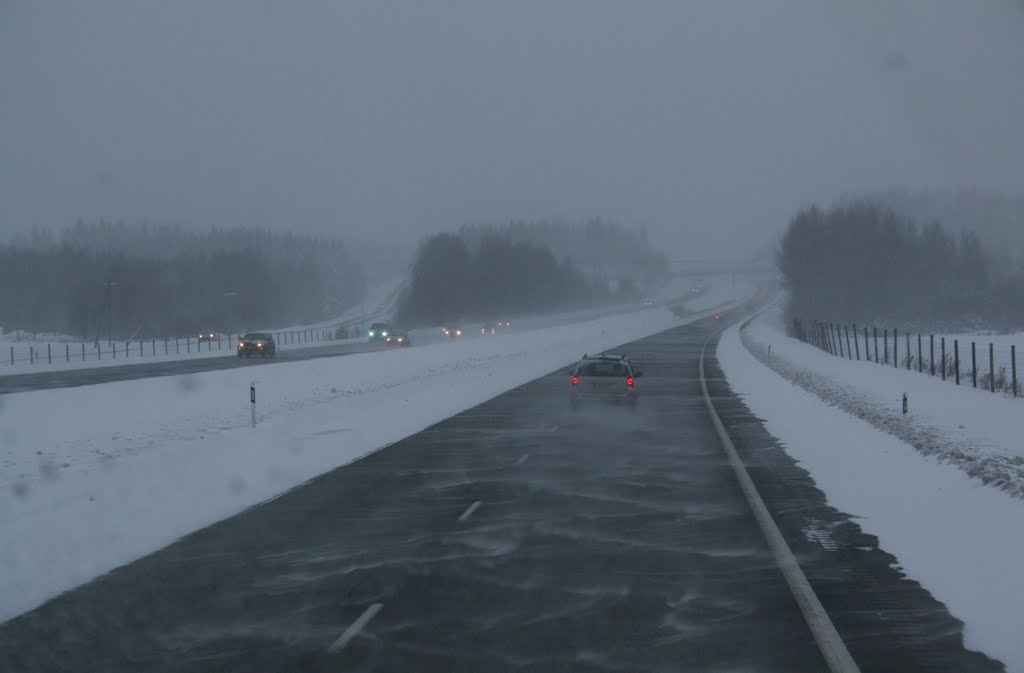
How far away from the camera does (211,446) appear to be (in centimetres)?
1695

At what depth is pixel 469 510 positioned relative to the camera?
1318 centimetres

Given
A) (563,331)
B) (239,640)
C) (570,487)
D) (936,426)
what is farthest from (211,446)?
(563,331)

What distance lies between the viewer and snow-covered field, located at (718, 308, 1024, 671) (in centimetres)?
904

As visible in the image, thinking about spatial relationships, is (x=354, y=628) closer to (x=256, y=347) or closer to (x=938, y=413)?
(x=938, y=413)

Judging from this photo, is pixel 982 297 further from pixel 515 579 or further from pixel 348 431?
pixel 515 579

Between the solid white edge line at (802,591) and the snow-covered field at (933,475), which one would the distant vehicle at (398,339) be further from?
the solid white edge line at (802,591)

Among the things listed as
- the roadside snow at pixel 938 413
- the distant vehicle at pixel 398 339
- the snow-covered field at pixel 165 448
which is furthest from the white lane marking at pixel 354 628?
the distant vehicle at pixel 398 339

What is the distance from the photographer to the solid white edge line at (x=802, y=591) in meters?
7.07

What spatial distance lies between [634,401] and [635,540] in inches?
677

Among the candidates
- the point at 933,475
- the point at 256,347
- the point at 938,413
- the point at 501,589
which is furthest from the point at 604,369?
the point at 256,347

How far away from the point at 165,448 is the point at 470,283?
129 metres

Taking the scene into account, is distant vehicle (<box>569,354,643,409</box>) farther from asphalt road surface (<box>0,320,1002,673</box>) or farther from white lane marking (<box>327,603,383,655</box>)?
white lane marking (<box>327,603,383,655</box>)

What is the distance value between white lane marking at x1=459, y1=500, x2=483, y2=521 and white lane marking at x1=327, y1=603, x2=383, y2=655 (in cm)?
416

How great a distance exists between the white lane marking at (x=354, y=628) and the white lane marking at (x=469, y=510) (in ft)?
13.6
